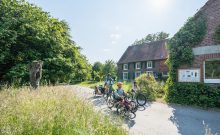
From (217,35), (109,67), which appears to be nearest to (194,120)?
(217,35)

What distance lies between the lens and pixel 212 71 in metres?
12.8

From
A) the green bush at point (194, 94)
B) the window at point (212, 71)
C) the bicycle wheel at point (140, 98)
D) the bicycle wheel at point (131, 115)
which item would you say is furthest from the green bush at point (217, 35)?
the bicycle wheel at point (131, 115)

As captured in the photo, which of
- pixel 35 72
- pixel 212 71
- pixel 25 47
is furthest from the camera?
pixel 212 71

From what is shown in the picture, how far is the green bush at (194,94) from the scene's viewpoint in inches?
462

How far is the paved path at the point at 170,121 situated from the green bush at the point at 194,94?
1046mm

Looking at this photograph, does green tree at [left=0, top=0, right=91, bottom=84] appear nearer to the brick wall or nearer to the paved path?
the paved path

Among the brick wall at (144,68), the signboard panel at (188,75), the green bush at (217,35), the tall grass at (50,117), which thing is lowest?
the tall grass at (50,117)

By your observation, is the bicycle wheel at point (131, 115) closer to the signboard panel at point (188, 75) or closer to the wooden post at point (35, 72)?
the wooden post at point (35, 72)

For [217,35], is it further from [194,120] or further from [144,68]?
[144,68]

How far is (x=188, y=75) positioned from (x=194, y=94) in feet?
5.26

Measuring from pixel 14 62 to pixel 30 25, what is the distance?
7.50 ft

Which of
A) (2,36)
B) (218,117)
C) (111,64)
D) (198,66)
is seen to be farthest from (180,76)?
(111,64)

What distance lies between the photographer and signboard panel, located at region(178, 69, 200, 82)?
13.3m

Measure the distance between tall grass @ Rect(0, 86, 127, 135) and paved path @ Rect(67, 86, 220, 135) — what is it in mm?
1164
